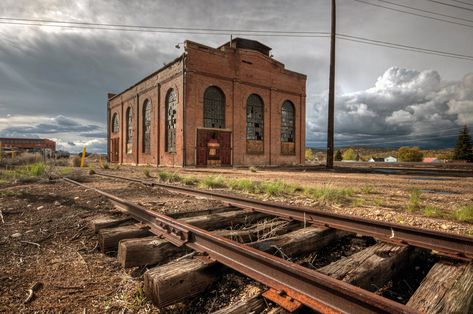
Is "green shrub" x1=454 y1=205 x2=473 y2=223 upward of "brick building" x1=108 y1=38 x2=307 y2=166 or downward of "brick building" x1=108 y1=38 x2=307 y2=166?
downward

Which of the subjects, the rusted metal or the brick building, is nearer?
the rusted metal

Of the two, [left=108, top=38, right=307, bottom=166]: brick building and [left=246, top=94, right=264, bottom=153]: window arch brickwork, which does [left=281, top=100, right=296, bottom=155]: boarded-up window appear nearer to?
[left=108, top=38, right=307, bottom=166]: brick building

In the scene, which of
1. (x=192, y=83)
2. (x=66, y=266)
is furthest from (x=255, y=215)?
(x=192, y=83)

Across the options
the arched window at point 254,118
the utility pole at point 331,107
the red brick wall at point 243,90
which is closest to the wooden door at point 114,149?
the red brick wall at point 243,90

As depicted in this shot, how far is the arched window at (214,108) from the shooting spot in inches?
850

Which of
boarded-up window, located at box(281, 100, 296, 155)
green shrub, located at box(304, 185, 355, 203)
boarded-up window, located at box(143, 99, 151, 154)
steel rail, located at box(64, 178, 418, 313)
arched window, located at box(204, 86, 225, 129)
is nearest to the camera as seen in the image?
steel rail, located at box(64, 178, 418, 313)

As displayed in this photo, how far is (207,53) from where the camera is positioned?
21250mm

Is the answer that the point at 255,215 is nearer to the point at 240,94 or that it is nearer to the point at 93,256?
the point at 93,256

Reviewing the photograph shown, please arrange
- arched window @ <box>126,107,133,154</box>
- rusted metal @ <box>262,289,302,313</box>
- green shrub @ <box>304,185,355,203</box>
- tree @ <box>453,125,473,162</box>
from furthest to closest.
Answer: tree @ <box>453,125,473,162</box> < arched window @ <box>126,107,133,154</box> < green shrub @ <box>304,185,355,203</box> < rusted metal @ <box>262,289,302,313</box>

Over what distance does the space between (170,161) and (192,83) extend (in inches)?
255

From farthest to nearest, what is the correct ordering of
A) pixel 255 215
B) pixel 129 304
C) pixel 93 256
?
pixel 255 215 < pixel 93 256 < pixel 129 304

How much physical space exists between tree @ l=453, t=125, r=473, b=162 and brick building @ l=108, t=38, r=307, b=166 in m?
39.3

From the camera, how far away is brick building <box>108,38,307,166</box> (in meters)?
20.6

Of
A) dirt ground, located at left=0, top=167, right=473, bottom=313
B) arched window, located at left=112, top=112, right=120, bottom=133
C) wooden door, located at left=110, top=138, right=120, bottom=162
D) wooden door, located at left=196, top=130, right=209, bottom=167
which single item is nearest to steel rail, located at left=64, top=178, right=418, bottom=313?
dirt ground, located at left=0, top=167, right=473, bottom=313
